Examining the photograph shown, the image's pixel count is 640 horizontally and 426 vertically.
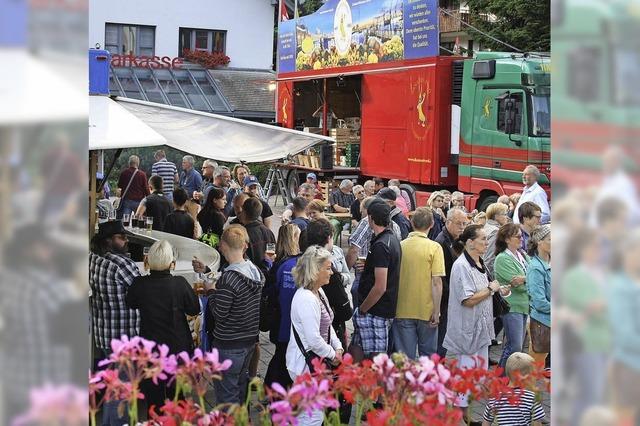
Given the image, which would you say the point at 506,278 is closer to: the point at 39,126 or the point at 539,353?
the point at 539,353

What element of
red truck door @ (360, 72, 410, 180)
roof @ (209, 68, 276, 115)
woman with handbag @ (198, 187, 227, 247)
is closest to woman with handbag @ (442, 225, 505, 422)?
woman with handbag @ (198, 187, 227, 247)

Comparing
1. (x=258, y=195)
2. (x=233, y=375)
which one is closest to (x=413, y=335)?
(x=233, y=375)

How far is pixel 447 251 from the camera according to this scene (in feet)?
26.4

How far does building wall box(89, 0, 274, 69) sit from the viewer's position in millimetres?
37156

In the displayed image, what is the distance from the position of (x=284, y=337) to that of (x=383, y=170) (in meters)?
13.2

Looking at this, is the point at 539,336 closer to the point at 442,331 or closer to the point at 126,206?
the point at 442,331

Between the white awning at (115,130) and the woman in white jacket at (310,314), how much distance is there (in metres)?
1.56

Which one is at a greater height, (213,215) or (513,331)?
(213,215)

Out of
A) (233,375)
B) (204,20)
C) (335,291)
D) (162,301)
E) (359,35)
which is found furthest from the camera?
(204,20)

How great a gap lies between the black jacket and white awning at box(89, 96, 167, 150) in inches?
39.9

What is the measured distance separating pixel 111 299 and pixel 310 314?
1324 mm

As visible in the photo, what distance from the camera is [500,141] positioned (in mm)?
16172

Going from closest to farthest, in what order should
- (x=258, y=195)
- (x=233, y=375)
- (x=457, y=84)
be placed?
(x=233, y=375), (x=258, y=195), (x=457, y=84)

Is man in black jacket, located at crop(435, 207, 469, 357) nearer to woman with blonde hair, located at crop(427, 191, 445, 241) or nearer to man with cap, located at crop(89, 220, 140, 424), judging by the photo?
woman with blonde hair, located at crop(427, 191, 445, 241)
